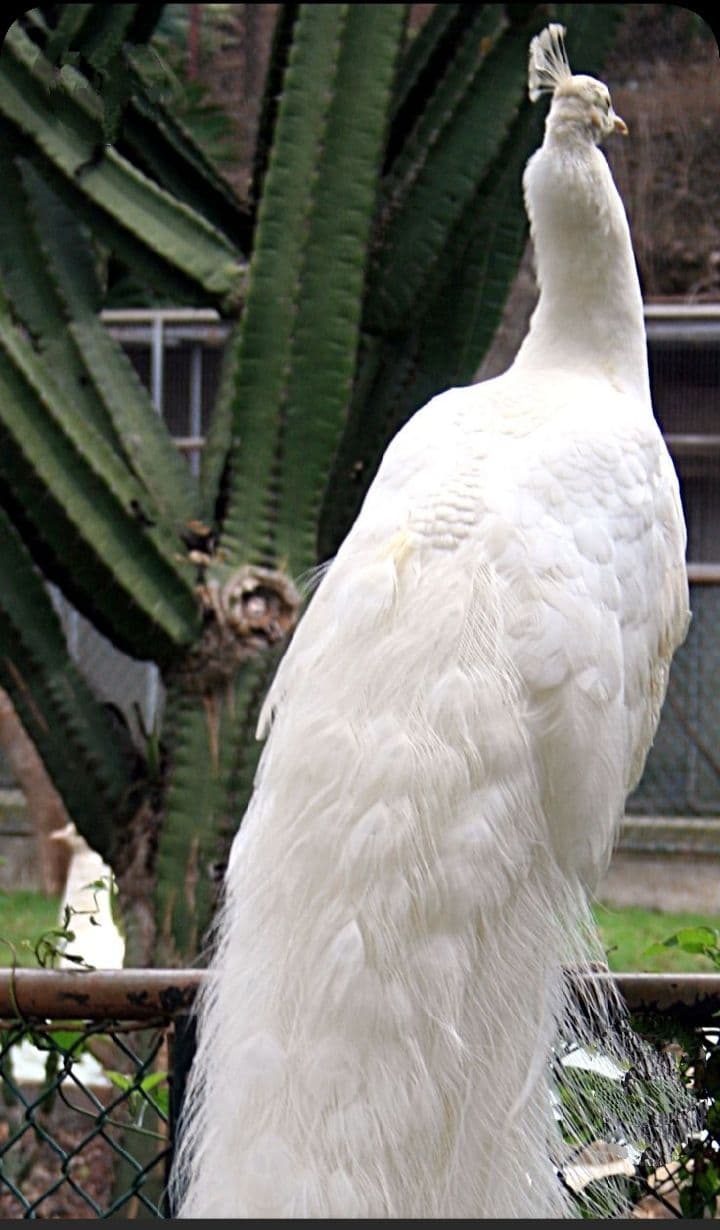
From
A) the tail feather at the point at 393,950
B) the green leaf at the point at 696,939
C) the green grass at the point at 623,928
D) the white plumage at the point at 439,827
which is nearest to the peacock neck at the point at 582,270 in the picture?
the white plumage at the point at 439,827

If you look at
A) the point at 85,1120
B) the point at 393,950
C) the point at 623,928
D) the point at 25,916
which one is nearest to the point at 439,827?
the point at 393,950

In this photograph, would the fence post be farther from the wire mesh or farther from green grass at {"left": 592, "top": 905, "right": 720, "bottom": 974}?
green grass at {"left": 592, "top": 905, "right": 720, "bottom": 974}

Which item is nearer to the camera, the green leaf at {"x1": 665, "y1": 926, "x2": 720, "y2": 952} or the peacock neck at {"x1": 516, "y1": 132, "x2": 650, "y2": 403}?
the green leaf at {"x1": 665, "y1": 926, "x2": 720, "y2": 952}

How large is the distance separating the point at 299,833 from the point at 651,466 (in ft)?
2.69

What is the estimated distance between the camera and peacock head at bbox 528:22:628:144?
2.33 m

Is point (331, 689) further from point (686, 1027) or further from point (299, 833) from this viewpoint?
point (686, 1027)

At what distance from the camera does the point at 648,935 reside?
16.0ft

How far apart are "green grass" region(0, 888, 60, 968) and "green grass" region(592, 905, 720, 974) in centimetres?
220

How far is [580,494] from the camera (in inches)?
77.2

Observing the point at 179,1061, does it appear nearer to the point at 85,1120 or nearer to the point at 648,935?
the point at 85,1120

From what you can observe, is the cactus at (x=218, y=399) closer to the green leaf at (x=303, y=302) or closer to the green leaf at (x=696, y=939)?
the green leaf at (x=303, y=302)

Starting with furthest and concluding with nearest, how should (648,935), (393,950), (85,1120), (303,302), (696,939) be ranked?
(648,935) → (85,1120) → (303,302) → (696,939) → (393,950)

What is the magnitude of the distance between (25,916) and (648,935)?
2.77 m

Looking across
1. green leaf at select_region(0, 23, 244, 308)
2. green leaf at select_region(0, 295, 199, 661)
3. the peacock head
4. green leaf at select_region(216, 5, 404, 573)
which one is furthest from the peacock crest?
green leaf at select_region(0, 295, 199, 661)
